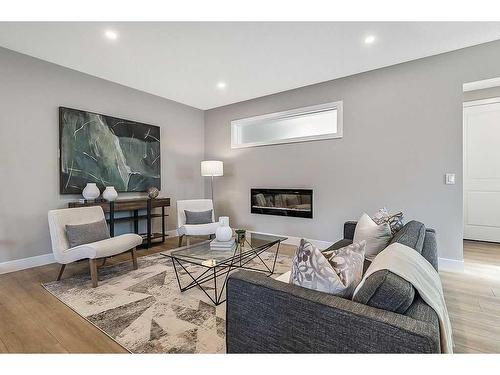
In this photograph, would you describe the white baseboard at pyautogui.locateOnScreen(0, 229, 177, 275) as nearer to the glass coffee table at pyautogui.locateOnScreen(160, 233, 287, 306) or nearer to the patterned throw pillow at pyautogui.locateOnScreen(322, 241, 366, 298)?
the glass coffee table at pyautogui.locateOnScreen(160, 233, 287, 306)

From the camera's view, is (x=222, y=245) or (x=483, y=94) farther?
(x=483, y=94)

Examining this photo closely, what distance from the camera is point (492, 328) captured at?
1834 millimetres

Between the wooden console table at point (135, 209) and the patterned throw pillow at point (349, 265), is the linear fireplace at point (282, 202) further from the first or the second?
the patterned throw pillow at point (349, 265)

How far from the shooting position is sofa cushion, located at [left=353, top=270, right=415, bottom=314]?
0.95 metres

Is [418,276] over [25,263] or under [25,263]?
over

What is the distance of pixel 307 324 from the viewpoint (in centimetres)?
103

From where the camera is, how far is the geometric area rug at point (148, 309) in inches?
65.7

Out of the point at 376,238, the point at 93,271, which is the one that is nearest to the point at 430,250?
the point at 376,238

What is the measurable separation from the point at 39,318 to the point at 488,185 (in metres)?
5.99

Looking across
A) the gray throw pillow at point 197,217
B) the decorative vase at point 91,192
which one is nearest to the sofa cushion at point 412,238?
the gray throw pillow at point 197,217

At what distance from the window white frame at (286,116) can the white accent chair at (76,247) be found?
2.67m

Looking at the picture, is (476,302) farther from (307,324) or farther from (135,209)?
(135,209)

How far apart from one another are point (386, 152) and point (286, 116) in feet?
5.56
